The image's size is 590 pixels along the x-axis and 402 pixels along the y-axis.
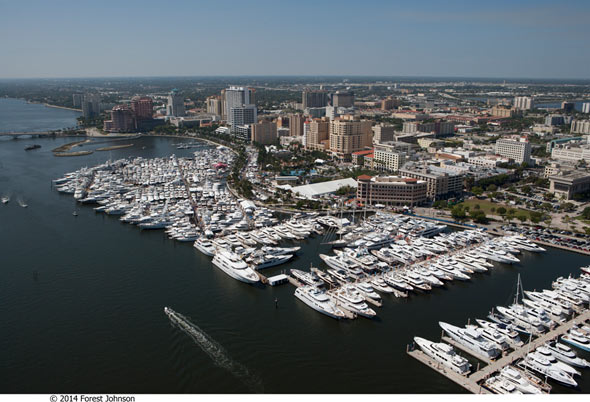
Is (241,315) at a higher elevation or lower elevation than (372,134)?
lower

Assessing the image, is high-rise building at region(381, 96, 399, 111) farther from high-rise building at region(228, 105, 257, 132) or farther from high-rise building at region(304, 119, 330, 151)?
high-rise building at region(304, 119, 330, 151)

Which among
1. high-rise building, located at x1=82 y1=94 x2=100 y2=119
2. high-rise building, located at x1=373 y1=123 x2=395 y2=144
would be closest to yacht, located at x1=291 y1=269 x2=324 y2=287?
high-rise building, located at x1=373 y1=123 x2=395 y2=144

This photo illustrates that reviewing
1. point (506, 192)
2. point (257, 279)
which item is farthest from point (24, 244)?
point (506, 192)

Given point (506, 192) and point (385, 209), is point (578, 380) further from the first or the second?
point (506, 192)

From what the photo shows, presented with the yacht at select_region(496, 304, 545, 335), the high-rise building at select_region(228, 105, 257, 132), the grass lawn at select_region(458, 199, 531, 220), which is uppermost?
the high-rise building at select_region(228, 105, 257, 132)

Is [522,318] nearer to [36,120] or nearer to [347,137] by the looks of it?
[347,137]

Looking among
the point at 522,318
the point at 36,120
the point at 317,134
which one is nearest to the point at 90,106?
the point at 36,120
